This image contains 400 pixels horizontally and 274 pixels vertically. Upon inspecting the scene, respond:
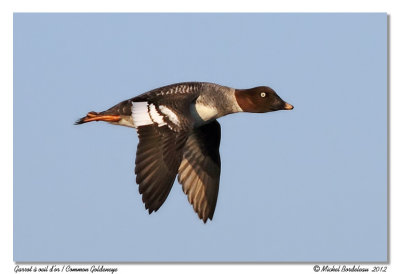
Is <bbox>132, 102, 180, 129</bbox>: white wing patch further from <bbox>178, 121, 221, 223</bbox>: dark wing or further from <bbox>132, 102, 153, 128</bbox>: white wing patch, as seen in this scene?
<bbox>178, 121, 221, 223</bbox>: dark wing

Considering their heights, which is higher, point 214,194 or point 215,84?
point 215,84

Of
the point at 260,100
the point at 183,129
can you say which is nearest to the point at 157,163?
the point at 183,129

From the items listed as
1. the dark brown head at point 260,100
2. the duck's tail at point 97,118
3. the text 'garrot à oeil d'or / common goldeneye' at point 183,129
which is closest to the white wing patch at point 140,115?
the text 'garrot à oeil d'or / common goldeneye' at point 183,129

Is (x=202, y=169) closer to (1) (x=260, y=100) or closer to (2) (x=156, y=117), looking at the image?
(1) (x=260, y=100)

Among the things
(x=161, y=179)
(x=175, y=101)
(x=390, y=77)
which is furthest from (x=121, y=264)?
(x=390, y=77)

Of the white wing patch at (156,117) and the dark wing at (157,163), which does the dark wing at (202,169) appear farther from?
the dark wing at (157,163)

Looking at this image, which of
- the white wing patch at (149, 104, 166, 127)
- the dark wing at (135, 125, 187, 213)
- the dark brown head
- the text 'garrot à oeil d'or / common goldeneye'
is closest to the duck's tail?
the text 'garrot à oeil d'or / common goldeneye'

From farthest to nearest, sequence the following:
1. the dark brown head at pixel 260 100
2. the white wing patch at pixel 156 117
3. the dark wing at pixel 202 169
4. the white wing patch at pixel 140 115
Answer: the dark wing at pixel 202 169, the dark brown head at pixel 260 100, the white wing patch at pixel 140 115, the white wing patch at pixel 156 117

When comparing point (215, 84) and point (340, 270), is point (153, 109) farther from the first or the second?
point (340, 270)
